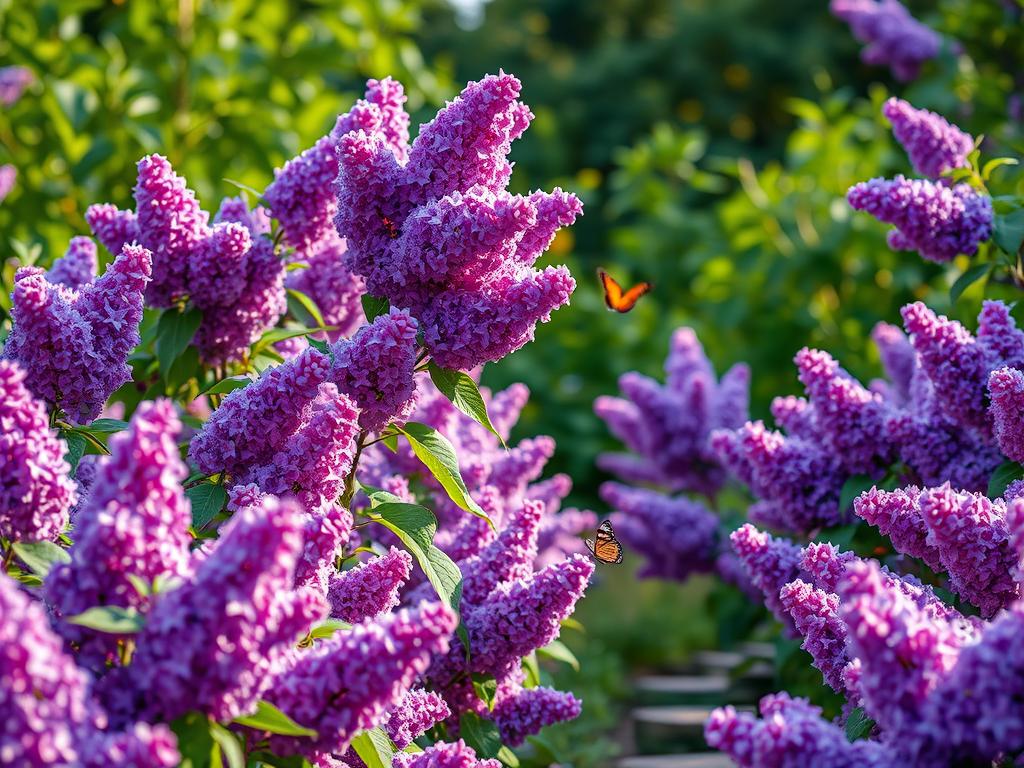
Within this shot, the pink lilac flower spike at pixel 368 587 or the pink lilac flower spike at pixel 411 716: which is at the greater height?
the pink lilac flower spike at pixel 368 587

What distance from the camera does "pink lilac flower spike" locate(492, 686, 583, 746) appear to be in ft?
8.53

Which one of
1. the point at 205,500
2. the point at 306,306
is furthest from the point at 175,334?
the point at 205,500

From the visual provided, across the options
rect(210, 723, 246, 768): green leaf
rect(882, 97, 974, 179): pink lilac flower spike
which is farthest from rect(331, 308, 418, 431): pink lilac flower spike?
rect(882, 97, 974, 179): pink lilac flower spike

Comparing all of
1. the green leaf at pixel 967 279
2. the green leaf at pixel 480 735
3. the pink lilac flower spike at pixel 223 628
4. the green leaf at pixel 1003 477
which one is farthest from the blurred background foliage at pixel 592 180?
the pink lilac flower spike at pixel 223 628

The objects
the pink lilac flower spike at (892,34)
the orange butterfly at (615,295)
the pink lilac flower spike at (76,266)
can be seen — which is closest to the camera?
the pink lilac flower spike at (76,266)

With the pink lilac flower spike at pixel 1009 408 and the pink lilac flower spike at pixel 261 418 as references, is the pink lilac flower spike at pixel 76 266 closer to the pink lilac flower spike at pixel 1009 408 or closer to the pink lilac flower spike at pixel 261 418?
the pink lilac flower spike at pixel 261 418

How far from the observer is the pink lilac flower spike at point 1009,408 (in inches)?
86.7

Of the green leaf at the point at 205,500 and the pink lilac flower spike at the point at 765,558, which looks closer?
the green leaf at the point at 205,500

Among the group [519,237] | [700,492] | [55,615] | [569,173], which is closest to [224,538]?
[55,615]

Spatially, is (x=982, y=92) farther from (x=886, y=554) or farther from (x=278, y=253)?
(x=278, y=253)

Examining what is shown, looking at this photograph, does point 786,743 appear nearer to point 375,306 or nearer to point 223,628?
point 223,628

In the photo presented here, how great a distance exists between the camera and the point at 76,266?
2.86 metres

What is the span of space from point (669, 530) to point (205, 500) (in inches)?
101

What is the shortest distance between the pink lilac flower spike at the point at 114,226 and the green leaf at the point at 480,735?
49.7 inches
